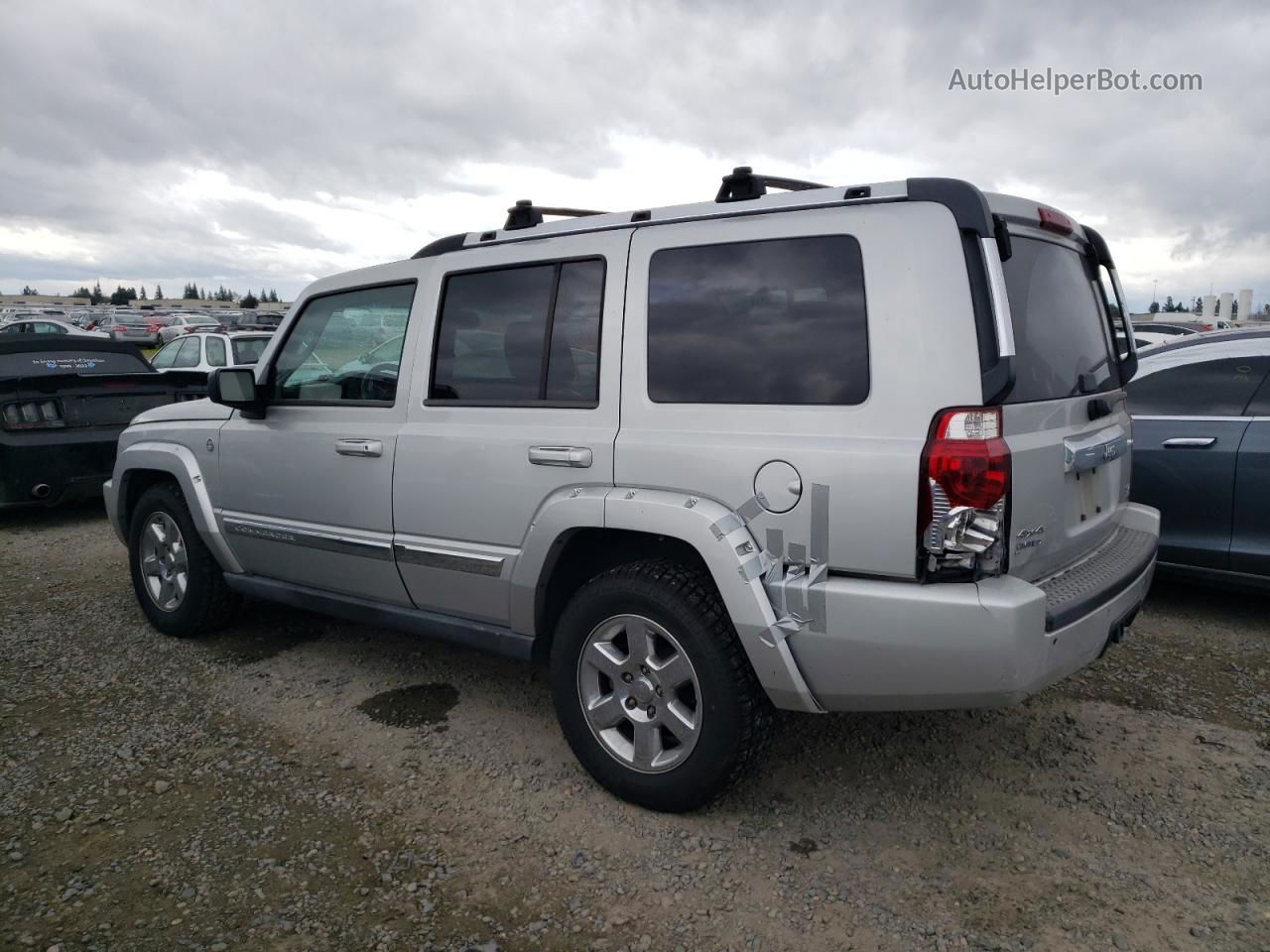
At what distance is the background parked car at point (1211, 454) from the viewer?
4559mm

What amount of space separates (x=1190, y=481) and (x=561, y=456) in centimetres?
359

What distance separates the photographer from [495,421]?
337 cm

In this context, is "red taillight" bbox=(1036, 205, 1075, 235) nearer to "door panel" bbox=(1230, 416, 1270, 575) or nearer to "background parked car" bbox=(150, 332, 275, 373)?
"door panel" bbox=(1230, 416, 1270, 575)

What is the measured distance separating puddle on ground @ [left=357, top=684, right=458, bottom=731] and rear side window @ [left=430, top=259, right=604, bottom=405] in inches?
54.7

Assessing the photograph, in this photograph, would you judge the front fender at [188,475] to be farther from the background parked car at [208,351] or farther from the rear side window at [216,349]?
the rear side window at [216,349]

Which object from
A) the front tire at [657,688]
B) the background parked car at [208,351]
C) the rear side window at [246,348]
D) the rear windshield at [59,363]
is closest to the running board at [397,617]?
the front tire at [657,688]

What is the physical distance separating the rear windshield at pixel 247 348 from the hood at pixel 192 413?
8.83 meters

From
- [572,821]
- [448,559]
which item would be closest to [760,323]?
[448,559]

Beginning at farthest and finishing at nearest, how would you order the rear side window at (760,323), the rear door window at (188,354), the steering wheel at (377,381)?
the rear door window at (188,354) < the steering wheel at (377,381) < the rear side window at (760,323)

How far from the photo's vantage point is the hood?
178 inches

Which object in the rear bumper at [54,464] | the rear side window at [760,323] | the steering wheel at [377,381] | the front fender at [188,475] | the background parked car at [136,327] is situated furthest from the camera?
the background parked car at [136,327]

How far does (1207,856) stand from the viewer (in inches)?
108

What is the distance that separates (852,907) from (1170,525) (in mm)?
3326

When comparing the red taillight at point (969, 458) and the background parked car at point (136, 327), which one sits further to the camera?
the background parked car at point (136, 327)
